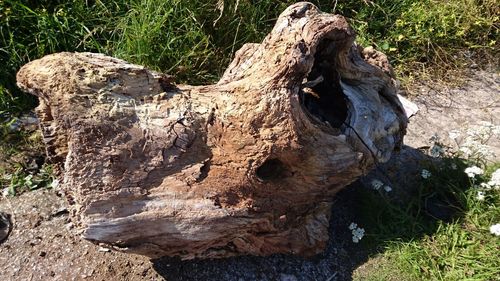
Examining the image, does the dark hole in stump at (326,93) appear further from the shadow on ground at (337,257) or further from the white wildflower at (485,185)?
the white wildflower at (485,185)

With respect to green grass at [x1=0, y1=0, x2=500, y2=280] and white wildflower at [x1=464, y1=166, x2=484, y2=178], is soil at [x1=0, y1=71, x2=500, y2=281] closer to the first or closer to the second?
green grass at [x1=0, y1=0, x2=500, y2=280]

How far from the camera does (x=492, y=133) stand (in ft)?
10.4

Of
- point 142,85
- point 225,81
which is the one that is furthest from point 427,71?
point 142,85

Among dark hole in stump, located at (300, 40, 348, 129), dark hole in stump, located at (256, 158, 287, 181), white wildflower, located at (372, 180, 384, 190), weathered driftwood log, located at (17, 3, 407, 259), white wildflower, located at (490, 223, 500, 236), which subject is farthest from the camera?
white wildflower, located at (372, 180, 384, 190)

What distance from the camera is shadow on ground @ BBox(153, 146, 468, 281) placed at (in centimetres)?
263

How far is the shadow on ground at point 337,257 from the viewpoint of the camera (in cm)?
263

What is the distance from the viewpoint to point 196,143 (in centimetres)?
216

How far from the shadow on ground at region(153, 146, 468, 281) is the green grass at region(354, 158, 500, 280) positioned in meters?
0.02

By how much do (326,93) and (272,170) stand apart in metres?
0.57

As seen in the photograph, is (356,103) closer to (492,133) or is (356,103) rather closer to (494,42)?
(492,133)

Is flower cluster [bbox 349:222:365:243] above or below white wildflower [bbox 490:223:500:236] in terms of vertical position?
below

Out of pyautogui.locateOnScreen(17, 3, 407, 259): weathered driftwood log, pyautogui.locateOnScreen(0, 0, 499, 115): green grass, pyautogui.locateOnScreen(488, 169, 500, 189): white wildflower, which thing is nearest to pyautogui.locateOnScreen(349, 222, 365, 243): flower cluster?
pyautogui.locateOnScreen(17, 3, 407, 259): weathered driftwood log

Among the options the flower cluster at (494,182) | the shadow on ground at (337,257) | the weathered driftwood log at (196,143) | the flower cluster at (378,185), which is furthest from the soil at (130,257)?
the flower cluster at (494,182)

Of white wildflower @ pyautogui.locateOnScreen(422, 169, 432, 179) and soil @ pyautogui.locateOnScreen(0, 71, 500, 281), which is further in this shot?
white wildflower @ pyautogui.locateOnScreen(422, 169, 432, 179)
